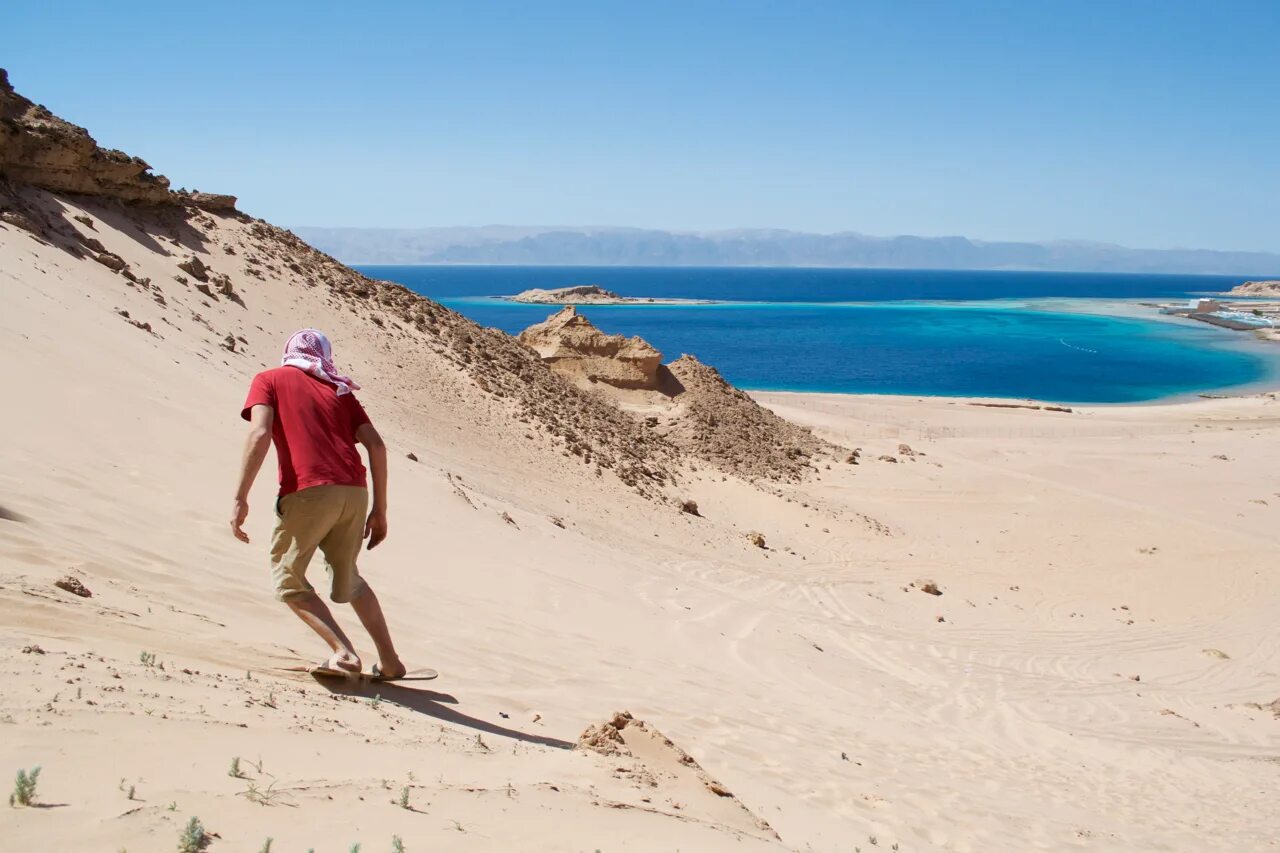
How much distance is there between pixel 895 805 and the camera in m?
5.45

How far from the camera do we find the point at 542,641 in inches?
267

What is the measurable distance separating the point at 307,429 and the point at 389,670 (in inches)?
51.1

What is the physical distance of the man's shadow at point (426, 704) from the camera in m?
4.46

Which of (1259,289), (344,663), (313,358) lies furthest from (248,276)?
(1259,289)

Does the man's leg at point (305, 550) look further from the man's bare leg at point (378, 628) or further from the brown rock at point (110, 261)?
the brown rock at point (110, 261)

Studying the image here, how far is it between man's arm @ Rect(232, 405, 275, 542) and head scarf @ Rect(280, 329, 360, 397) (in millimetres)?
268

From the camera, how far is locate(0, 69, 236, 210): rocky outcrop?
49.0 ft

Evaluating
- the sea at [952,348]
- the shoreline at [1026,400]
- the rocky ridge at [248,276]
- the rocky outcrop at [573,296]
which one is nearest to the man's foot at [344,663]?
the rocky ridge at [248,276]

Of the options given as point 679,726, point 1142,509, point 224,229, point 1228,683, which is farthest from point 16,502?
point 1142,509

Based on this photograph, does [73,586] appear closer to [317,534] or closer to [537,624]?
[317,534]

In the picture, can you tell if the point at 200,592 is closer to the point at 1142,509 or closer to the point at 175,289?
the point at 175,289

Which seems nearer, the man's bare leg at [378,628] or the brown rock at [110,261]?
the man's bare leg at [378,628]

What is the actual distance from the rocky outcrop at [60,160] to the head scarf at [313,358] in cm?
1346

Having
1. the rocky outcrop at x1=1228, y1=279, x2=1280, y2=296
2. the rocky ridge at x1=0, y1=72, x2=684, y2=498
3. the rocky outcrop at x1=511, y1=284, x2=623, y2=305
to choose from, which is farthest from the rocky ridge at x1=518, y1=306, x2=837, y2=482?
the rocky outcrop at x1=1228, y1=279, x2=1280, y2=296
